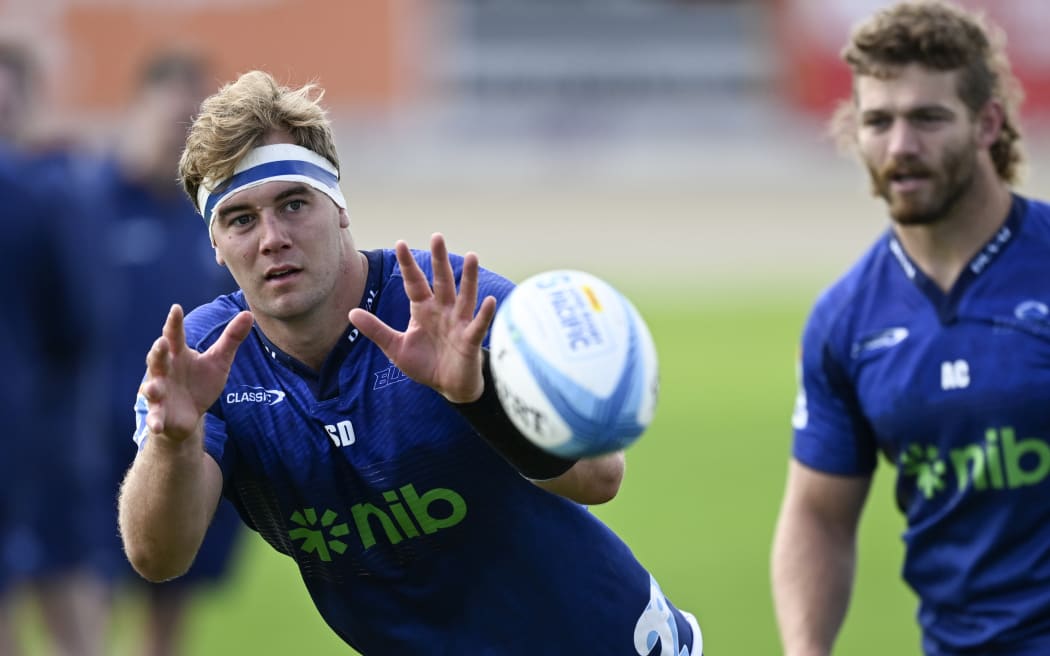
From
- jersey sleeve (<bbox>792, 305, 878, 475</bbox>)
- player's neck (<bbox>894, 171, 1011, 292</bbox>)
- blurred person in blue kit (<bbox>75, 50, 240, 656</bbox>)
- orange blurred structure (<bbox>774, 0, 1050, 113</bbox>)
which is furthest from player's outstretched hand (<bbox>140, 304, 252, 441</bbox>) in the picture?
orange blurred structure (<bbox>774, 0, 1050, 113</bbox>)

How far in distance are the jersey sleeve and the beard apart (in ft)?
1.58

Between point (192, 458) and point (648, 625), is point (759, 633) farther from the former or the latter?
point (192, 458)

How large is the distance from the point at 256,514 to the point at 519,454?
0.94 meters

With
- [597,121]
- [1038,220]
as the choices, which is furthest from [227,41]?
[1038,220]

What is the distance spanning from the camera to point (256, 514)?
4895 millimetres

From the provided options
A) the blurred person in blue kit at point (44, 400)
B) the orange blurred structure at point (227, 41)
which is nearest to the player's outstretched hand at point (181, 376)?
the blurred person in blue kit at point (44, 400)

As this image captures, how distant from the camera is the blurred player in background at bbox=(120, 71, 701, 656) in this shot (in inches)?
177

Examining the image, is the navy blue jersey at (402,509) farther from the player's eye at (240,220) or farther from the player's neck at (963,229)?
the player's neck at (963,229)

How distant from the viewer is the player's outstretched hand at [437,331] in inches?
168

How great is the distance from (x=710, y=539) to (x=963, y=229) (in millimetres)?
7384

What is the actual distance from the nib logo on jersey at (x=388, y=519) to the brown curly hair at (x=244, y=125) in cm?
95

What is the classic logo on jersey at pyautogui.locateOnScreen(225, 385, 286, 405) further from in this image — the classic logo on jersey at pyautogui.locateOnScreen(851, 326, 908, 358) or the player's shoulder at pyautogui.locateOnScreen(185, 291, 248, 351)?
the classic logo on jersey at pyautogui.locateOnScreen(851, 326, 908, 358)

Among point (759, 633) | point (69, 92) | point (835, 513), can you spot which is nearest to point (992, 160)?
point (835, 513)

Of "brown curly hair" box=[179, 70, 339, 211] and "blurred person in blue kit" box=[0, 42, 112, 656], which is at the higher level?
"brown curly hair" box=[179, 70, 339, 211]
